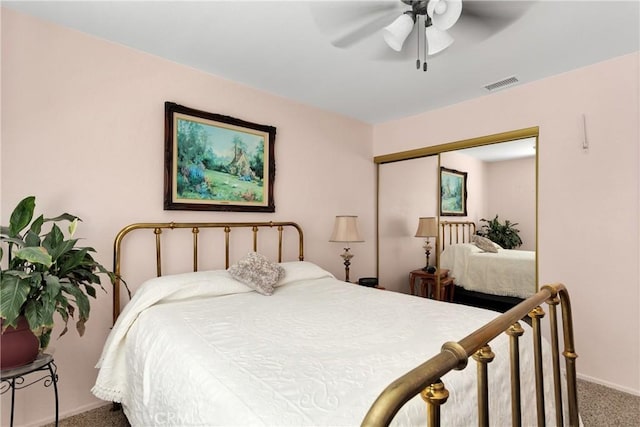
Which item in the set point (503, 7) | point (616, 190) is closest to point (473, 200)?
point (616, 190)

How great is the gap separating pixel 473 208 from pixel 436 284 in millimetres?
911

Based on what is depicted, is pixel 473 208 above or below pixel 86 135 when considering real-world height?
below

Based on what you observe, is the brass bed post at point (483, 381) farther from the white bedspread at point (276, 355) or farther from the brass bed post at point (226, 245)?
the brass bed post at point (226, 245)

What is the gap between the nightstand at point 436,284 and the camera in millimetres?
3572

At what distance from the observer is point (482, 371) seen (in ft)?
3.20

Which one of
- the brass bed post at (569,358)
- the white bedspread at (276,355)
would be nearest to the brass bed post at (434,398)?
the white bedspread at (276,355)

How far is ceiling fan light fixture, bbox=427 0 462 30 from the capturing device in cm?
159

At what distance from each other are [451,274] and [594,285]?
1.22m

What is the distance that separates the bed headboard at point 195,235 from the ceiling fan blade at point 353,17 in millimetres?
1673

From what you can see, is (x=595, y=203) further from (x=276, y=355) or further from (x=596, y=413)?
(x=276, y=355)

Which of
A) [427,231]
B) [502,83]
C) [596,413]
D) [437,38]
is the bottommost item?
[596,413]

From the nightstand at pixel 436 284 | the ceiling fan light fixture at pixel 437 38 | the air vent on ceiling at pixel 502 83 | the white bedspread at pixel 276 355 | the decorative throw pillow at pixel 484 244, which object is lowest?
the nightstand at pixel 436 284

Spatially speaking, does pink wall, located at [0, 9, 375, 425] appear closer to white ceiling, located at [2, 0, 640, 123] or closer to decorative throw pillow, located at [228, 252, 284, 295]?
white ceiling, located at [2, 0, 640, 123]

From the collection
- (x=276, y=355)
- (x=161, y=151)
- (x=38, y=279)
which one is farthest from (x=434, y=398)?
(x=161, y=151)
